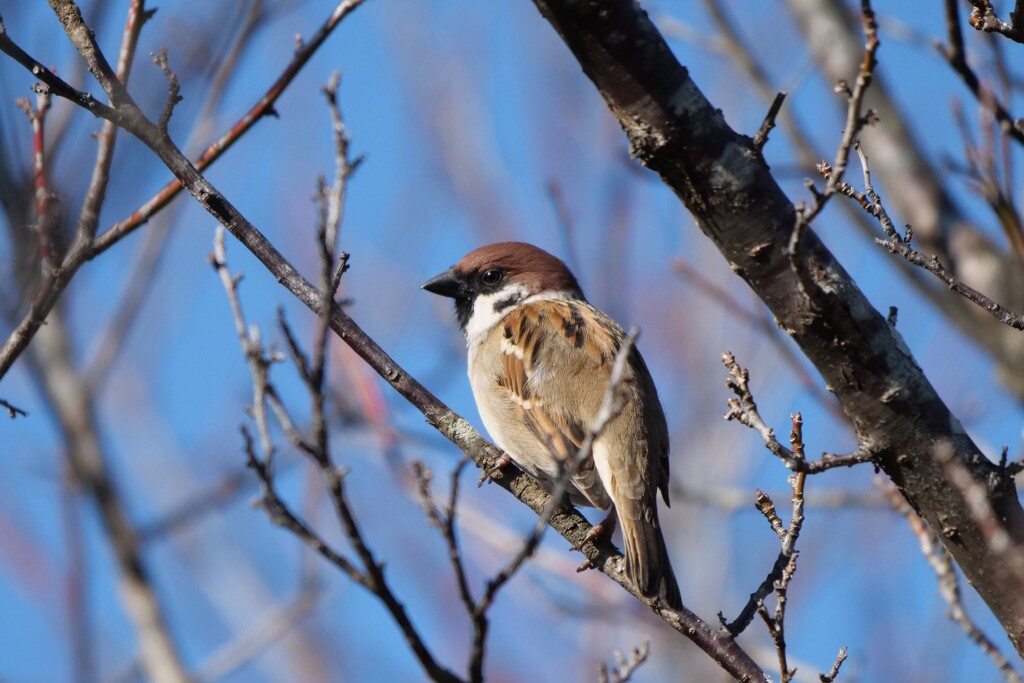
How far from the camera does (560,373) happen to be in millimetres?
3896

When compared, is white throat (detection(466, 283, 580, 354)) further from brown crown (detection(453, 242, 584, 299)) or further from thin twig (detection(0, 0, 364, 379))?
thin twig (detection(0, 0, 364, 379))

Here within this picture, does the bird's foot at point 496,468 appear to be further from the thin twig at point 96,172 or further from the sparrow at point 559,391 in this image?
the thin twig at point 96,172

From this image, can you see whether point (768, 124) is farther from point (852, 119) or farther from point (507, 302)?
point (507, 302)

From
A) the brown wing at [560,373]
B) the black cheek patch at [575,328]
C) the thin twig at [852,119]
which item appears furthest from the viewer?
the black cheek patch at [575,328]

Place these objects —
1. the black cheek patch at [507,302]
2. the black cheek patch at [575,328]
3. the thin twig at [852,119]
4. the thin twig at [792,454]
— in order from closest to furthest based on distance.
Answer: the thin twig at [852,119], the thin twig at [792,454], the black cheek patch at [575,328], the black cheek patch at [507,302]

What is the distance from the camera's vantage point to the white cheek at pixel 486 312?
177 inches

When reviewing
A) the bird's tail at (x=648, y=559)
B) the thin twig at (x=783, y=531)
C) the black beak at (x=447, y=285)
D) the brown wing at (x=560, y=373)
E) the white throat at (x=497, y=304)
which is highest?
the black beak at (x=447, y=285)

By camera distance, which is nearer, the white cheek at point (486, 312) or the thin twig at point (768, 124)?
the thin twig at point (768, 124)

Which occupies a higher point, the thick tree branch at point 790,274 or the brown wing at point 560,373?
the brown wing at point 560,373

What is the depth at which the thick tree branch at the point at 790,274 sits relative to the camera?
6.48ft

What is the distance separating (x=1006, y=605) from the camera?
7.31 feet

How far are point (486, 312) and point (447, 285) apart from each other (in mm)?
221

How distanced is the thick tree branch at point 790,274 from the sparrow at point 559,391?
81cm

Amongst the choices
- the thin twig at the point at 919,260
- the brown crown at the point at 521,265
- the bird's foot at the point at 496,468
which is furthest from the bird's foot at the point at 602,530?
the brown crown at the point at 521,265
